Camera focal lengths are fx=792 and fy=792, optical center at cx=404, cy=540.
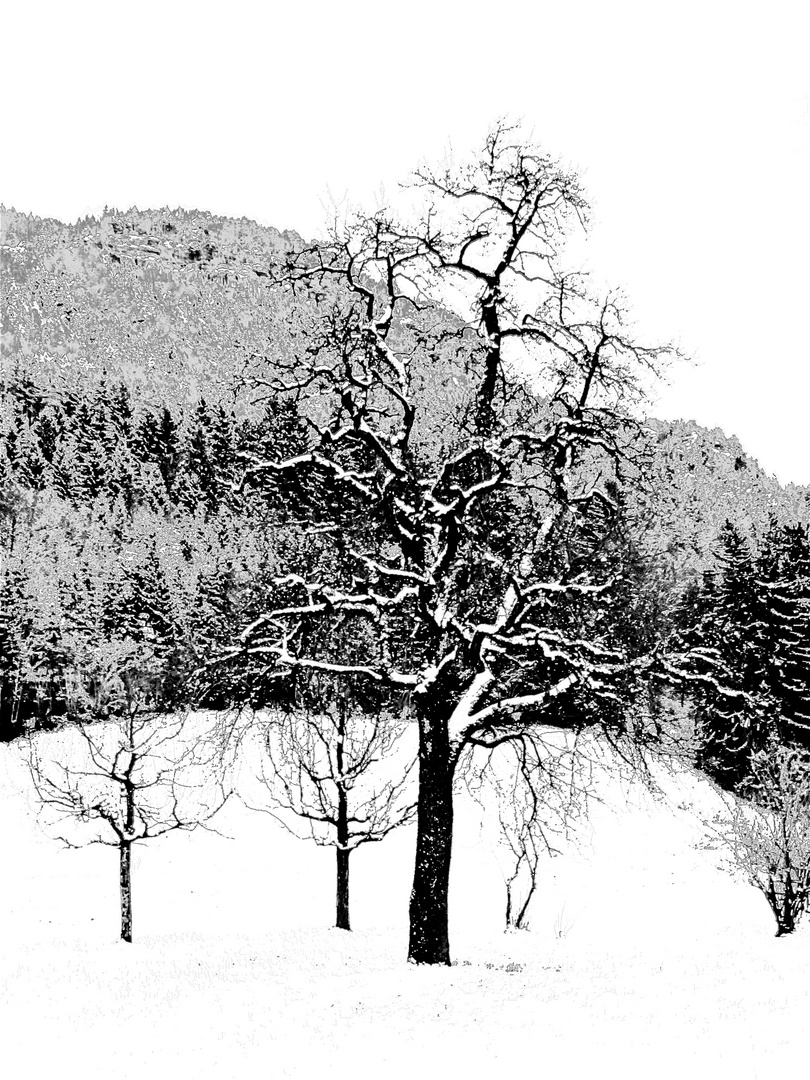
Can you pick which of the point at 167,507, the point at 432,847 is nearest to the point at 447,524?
the point at 432,847

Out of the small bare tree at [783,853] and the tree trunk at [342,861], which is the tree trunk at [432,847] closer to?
the tree trunk at [342,861]

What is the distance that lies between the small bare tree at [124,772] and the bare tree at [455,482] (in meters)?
2.84

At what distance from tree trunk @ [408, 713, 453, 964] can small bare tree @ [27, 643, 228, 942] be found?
2.68 meters

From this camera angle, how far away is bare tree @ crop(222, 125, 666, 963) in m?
9.86

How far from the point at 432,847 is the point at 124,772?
1502cm

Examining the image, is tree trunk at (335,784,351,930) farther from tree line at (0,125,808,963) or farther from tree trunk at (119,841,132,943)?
tree line at (0,125,808,963)

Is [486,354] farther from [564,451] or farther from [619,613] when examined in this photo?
[619,613]

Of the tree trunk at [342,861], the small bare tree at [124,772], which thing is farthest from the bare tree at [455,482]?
the tree trunk at [342,861]

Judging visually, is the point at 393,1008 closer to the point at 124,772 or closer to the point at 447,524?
the point at 447,524

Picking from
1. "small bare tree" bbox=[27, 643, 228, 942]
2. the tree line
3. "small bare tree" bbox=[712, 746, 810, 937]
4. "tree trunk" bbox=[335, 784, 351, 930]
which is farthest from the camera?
"small bare tree" bbox=[27, 643, 228, 942]

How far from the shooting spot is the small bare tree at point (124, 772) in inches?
823

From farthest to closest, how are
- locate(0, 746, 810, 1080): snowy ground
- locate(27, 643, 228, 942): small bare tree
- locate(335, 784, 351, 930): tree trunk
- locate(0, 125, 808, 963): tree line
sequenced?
1. locate(27, 643, 228, 942): small bare tree
2. locate(335, 784, 351, 930): tree trunk
3. locate(0, 125, 808, 963): tree line
4. locate(0, 746, 810, 1080): snowy ground

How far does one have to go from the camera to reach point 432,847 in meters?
9.97

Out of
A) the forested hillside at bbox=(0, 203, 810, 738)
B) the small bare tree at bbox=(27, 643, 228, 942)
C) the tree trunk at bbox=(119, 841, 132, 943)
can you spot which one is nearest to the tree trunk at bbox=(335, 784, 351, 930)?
the small bare tree at bbox=(27, 643, 228, 942)
